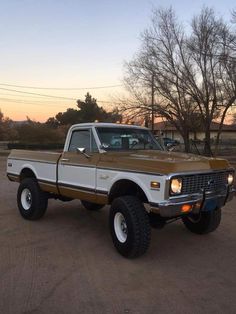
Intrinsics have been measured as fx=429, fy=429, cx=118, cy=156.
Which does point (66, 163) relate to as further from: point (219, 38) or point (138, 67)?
point (138, 67)

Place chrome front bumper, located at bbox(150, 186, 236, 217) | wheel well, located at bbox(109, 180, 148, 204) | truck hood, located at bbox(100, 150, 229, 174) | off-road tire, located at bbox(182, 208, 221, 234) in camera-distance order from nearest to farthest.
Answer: chrome front bumper, located at bbox(150, 186, 236, 217)
truck hood, located at bbox(100, 150, 229, 174)
wheel well, located at bbox(109, 180, 148, 204)
off-road tire, located at bbox(182, 208, 221, 234)

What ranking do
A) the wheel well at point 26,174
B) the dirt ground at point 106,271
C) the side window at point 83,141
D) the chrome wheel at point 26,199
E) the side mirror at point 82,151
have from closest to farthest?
1. the dirt ground at point 106,271
2. the side mirror at point 82,151
3. the side window at point 83,141
4. the chrome wheel at point 26,199
5. the wheel well at point 26,174

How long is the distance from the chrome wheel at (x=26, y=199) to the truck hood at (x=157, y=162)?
8.85 feet

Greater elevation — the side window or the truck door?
the side window

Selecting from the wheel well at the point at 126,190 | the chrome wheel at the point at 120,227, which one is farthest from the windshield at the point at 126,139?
the chrome wheel at the point at 120,227

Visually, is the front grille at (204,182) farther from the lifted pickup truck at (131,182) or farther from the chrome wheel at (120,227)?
the chrome wheel at (120,227)

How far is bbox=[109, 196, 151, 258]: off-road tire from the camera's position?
6.16 metres

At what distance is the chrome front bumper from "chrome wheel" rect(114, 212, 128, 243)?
0.72 m

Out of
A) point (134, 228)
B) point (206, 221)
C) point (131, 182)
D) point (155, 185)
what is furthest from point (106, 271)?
point (206, 221)

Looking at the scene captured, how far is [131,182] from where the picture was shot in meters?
6.60

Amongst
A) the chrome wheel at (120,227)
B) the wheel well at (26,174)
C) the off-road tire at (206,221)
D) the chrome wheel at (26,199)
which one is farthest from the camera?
the wheel well at (26,174)

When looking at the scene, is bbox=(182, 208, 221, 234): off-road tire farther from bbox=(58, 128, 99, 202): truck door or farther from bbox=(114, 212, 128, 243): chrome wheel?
bbox=(58, 128, 99, 202): truck door

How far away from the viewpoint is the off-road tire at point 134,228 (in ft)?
20.2

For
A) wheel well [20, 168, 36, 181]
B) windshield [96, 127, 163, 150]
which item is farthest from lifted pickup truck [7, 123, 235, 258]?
wheel well [20, 168, 36, 181]
